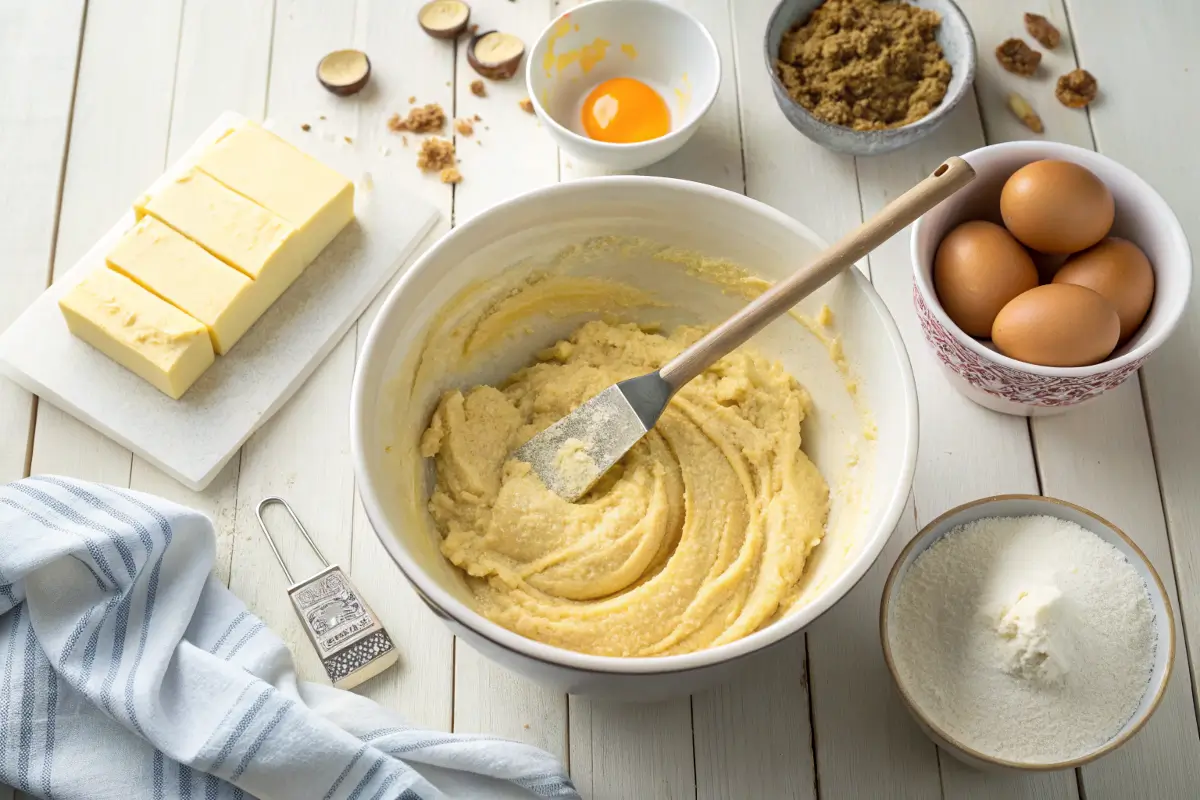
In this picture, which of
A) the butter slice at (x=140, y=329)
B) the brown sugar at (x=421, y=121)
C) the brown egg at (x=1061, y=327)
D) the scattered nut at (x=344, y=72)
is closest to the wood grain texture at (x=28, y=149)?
the butter slice at (x=140, y=329)

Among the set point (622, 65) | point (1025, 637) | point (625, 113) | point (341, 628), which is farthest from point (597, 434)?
point (622, 65)

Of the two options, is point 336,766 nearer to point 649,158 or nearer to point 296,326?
point 296,326

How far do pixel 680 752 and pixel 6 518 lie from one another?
99cm

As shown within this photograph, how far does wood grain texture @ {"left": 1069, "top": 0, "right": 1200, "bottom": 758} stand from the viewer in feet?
5.34

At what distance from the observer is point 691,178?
6.28ft

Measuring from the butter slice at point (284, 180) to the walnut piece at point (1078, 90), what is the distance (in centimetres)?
130

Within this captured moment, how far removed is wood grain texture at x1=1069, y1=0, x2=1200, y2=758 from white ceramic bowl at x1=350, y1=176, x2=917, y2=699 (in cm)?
55

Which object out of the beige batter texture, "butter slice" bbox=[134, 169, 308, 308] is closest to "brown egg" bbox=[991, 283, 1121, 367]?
the beige batter texture

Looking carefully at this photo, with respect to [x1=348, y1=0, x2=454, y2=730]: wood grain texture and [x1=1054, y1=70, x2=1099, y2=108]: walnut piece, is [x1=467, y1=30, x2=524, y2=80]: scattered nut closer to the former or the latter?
[x1=348, y1=0, x2=454, y2=730]: wood grain texture

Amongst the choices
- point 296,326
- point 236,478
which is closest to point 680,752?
point 236,478

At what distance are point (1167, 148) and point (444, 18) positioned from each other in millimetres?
1355

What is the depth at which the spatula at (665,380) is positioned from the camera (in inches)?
52.2

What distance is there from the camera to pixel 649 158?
1830mm

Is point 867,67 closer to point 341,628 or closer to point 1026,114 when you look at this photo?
point 1026,114
